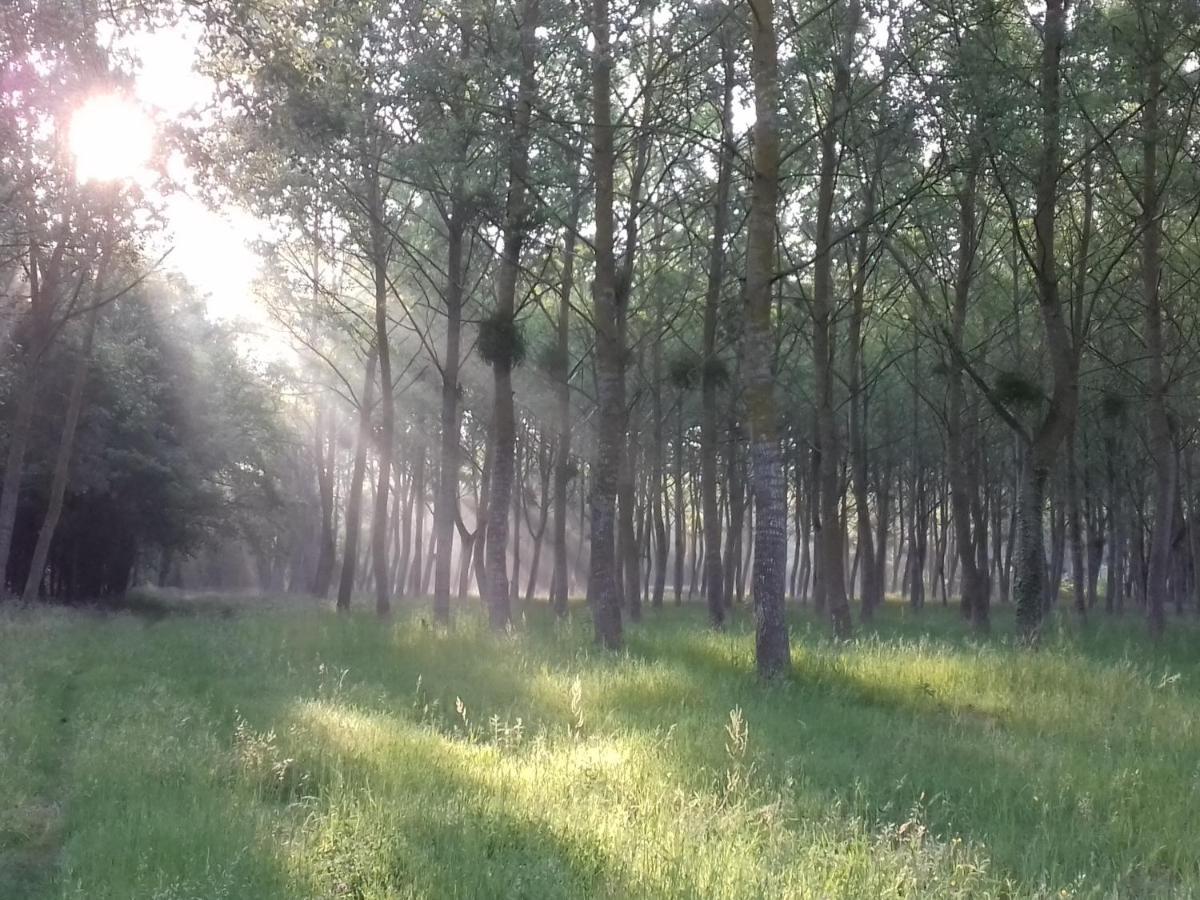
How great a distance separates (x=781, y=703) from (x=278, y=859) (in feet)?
18.6

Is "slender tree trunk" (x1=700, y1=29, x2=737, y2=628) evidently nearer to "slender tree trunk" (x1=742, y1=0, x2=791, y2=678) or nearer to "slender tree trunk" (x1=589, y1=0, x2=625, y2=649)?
"slender tree trunk" (x1=589, y1=0, x2=625, y2=649)

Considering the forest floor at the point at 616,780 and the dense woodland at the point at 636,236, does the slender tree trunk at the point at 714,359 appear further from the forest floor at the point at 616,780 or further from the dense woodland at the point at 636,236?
the forest floor at the point at 616,780

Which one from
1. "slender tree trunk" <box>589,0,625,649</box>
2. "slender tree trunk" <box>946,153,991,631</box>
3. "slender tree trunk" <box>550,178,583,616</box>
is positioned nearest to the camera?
"slender tree trunk" <box>589,0,625,649</box>

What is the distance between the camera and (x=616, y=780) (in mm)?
6855

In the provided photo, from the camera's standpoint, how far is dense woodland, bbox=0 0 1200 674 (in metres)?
13.5

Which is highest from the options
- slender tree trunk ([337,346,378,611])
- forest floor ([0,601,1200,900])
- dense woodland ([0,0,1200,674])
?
dense woodland ([0,0,1200,674])

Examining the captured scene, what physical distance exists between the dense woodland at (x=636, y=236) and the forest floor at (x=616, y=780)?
2.32m

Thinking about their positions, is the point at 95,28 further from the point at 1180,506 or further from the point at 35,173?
the point at 1180,506

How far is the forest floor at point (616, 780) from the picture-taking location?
17.1 feet

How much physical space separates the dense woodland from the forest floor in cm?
232

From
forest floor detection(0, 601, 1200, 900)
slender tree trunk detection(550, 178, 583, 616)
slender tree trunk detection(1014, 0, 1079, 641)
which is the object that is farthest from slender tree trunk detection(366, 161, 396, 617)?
slender tree trunk detection(1014, 0, 1079, 641)

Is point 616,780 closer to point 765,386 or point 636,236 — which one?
point 765,386

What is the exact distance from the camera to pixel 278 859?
17.8ft

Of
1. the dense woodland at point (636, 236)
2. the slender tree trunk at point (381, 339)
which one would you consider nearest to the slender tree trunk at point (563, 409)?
the dense woodland at point (636, 236)
